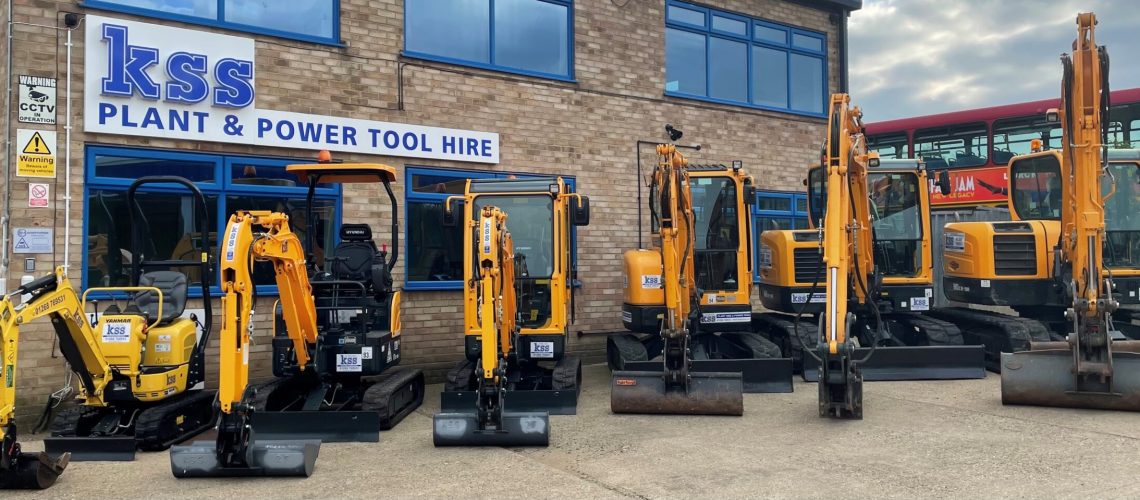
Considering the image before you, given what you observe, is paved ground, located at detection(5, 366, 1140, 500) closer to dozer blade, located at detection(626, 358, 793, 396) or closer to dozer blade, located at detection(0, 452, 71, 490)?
dozer blade, located at detection(0, 452, 71, 490)

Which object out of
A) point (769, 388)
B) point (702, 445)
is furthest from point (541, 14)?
point (702, 445)

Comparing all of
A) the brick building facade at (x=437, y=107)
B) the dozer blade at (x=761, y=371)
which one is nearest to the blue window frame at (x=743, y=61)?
the brick building facade at (x=437, y=107)

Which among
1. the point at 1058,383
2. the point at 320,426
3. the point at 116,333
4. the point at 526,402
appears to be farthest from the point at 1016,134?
the point at 116,333

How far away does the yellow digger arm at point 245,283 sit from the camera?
5.89 meters

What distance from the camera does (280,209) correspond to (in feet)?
31.1

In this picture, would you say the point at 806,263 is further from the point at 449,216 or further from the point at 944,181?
the point at 449,216

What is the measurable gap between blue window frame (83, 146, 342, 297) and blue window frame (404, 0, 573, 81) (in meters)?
2.35

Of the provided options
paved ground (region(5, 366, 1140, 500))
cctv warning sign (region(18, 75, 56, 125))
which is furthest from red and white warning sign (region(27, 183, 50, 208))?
paved ground (region(5, 366, 1140, 500))

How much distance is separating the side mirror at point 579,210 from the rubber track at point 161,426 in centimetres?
393

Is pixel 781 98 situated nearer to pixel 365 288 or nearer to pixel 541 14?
pixel 541 14

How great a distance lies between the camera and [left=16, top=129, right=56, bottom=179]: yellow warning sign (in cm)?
797

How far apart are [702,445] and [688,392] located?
1260 millimetres

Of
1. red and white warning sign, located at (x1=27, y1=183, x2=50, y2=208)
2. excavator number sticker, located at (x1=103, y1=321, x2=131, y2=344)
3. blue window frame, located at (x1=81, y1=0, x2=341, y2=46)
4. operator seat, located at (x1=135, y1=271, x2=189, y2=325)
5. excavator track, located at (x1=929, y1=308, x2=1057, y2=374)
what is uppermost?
blue window frame, located at (x1=81, y1=0, x2=341, y2=46)

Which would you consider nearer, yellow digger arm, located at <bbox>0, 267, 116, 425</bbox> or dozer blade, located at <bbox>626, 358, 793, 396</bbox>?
yellow digger arm, located at <bbox>0, 267, 116, 425</bbox>
